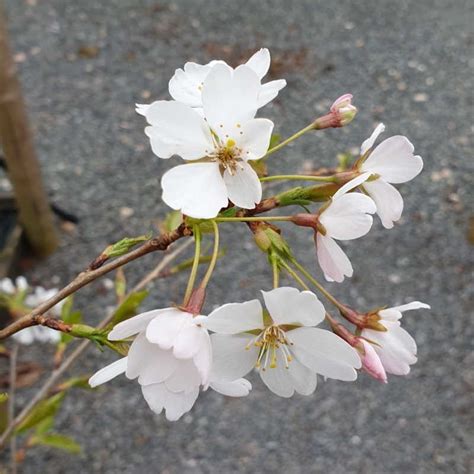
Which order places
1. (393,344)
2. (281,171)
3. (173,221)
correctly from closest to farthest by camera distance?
(393,344)
(173,221)
(281,171)

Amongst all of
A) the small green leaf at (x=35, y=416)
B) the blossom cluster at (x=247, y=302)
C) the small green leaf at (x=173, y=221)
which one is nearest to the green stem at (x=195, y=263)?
the blossom cluster at (x=247, y=302)

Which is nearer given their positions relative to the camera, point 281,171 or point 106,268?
point 106,268

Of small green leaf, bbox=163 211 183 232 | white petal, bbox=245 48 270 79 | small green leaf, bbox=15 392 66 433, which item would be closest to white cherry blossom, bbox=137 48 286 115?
white petal, bbox=245 48 270 79

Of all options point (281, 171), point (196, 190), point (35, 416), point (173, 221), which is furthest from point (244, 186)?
point (281, 171)

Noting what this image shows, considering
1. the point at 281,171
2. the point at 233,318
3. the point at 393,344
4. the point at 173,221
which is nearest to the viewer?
the point at 233,318

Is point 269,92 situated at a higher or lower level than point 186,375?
higher

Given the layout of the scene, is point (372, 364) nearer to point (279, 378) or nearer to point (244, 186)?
point (279, 378)

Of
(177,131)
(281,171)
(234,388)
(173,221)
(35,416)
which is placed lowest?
(281,171)
